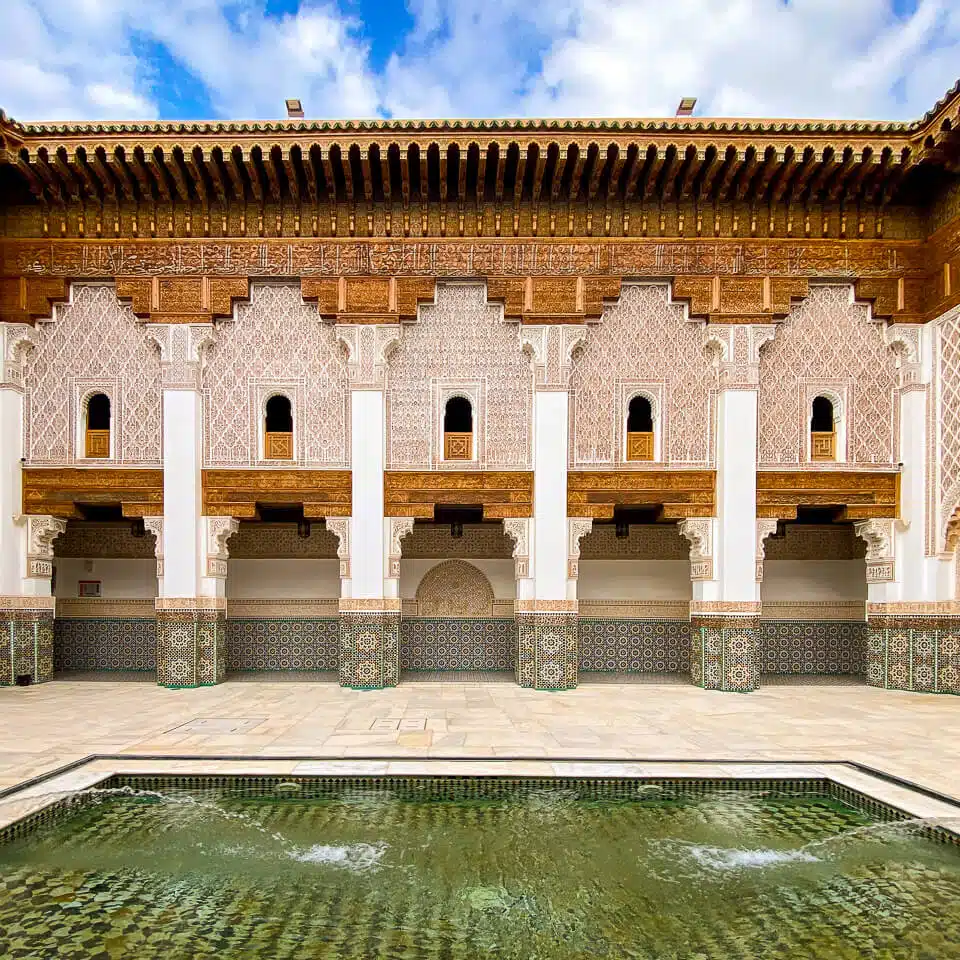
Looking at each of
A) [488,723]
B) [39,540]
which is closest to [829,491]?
[488,723]

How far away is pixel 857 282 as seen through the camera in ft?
21.8

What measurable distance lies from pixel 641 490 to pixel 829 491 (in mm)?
1829

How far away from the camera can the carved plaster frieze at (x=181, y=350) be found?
6.54 m

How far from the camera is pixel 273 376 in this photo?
6.65 m

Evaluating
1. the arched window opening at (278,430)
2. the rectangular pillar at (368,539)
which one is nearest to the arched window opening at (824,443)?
the rectangular pillar at (368,539)

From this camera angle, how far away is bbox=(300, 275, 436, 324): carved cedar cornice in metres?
6.57

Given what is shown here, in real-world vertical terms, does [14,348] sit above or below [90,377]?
above

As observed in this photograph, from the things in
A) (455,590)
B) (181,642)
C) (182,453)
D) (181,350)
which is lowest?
(181,642)

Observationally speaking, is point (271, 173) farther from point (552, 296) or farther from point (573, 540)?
point (573, 540)

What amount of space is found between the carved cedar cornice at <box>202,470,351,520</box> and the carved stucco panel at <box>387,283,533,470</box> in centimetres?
61

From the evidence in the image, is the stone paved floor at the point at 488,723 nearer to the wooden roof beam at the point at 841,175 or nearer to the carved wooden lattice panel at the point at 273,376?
the carved wooden lattice panel at the point at 273,376

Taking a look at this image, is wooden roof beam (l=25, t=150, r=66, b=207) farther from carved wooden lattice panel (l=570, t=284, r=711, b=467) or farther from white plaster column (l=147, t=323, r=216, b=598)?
carved wooden lattice panel (l=570, t=284, r=711, b=467)

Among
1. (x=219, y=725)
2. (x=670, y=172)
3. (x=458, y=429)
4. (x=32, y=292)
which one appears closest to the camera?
(x=219, y=725)

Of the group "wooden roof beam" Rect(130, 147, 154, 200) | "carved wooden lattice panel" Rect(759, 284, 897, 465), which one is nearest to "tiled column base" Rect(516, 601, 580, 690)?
"carved wooden lattice panel" Rect(759, 284, 897, 465)
